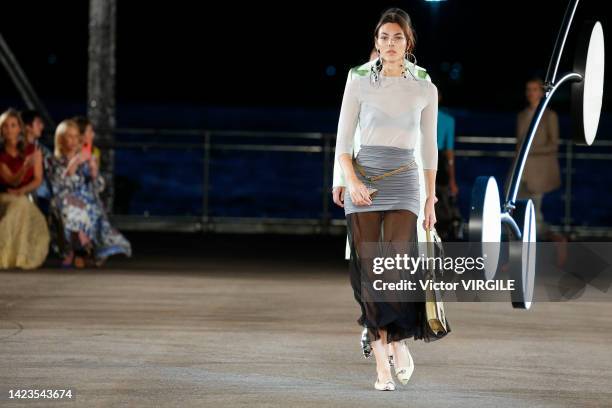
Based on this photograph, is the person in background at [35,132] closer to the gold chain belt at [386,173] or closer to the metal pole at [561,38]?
the metal pole at [561,38]

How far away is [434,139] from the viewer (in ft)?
29.2

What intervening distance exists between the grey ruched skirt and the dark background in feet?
316

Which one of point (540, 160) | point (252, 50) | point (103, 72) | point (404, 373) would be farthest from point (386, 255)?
point (252, 50)

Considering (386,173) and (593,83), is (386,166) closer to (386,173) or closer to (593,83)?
(386,173)

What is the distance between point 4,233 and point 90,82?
666 cm

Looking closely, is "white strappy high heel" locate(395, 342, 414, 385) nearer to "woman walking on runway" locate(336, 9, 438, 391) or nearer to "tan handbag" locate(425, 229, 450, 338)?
"woman walking on runway" locate(336, 9, 438, 391)

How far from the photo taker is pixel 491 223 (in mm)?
10250

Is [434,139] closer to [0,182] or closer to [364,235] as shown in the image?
[364,235]

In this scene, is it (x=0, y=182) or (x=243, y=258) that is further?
(x=243, y=258)

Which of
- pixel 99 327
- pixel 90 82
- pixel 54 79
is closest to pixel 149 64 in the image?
pixel 54 79

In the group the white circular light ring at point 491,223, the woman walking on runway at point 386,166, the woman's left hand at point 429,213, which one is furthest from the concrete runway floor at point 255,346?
the woman's left hand at point 429,213

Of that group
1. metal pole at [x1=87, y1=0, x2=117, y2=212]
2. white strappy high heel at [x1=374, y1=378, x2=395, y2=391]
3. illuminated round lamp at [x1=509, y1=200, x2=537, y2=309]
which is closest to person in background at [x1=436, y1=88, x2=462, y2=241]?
illuminated round lamp at [x1=509, y1=200, x2=537, y2=309]

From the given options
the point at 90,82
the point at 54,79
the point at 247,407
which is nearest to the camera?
the point at 247,407

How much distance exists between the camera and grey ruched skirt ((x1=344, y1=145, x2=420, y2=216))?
8742 millimetres
